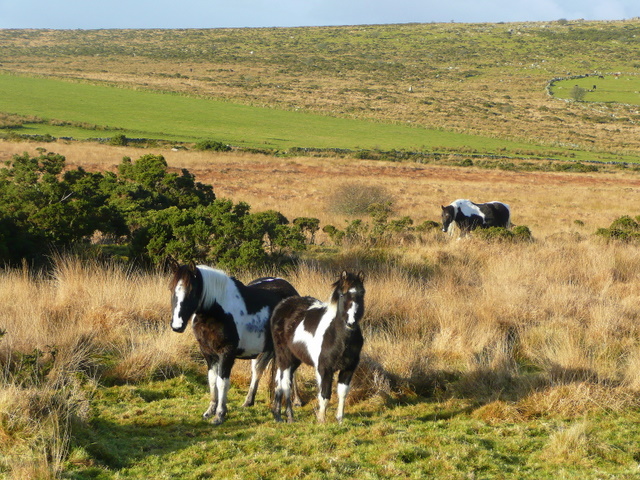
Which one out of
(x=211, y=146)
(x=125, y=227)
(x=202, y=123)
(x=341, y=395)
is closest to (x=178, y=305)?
(x=341, y=395)

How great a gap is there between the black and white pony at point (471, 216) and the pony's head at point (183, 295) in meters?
13.7

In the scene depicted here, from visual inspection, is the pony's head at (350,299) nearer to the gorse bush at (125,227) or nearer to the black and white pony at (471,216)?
the gorse bush at (125,227)

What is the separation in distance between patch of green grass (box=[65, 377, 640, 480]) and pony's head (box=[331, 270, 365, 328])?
1.13 metres

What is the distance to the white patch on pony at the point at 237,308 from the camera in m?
6.69

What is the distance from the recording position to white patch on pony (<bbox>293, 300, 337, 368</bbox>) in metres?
6.49

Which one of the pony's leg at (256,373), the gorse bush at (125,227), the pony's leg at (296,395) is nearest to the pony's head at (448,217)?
the gorse bush at (125,227)

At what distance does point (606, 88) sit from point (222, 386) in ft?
459

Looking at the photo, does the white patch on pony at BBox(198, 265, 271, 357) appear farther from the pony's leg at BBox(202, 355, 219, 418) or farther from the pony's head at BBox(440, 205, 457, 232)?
the pony's head at BBox(440, 205, 457, 232)

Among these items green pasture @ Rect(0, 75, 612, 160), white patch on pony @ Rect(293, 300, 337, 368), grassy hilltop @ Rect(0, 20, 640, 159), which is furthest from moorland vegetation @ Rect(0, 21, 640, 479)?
grassy hilltop @ Rect(0, 20, 640, 159)

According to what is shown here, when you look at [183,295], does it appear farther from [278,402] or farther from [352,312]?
[352,312]

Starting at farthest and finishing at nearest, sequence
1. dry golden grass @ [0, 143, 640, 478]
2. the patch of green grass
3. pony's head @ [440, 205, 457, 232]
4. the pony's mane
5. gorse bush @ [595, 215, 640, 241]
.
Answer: pony's head @ [440, 205, 457, 232]
gorse bush @ [595, 215, 640, 241]
dry golden grass @ [0, 143, 640, 478]
the pony's mane
the patch of green grass

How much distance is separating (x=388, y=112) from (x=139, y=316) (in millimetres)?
89056

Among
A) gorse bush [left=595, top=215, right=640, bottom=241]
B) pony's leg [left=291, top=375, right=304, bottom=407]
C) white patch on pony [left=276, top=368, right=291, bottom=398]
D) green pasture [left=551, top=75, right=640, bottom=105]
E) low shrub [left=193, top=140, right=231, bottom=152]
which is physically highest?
green pasture [left=551, top=75, right=640, bottom=105]

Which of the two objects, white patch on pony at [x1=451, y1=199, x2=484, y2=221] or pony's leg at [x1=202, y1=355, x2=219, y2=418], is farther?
white patch on pony at [x1=451, y1=199, x2=484, y2=221]
